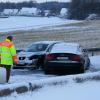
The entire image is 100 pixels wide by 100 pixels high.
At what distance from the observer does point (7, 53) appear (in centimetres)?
1559

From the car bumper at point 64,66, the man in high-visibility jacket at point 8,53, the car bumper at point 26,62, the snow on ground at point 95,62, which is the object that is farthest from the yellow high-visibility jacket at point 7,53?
the snow on ground at point 95,62

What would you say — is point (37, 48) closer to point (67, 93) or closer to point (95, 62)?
point (95, 62)

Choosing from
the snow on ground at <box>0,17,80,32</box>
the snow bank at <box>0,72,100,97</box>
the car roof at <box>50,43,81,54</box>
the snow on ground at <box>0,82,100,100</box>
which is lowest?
the snow on ground at <box>0,17,80,32</box>

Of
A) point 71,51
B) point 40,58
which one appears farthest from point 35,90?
point 40,58

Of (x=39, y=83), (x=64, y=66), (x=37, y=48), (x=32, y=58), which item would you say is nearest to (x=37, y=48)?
(x=37, y=48)

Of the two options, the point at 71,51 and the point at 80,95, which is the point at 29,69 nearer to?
the point at 71,51

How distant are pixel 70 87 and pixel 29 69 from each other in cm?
1422

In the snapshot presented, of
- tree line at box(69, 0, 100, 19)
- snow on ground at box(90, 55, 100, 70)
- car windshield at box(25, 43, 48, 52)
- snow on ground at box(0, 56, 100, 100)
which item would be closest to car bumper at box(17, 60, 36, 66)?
car windshield at box(25, 43, 48, 52)

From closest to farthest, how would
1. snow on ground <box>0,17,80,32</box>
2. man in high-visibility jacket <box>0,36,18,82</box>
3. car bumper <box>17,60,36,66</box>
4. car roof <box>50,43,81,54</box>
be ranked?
1. man in high-visibility jacket <box>0,36,18,82</box>
2. car roof <box>50,43,81,54</box>
3. car bumper <box>17,60,36,66</box>
4. snow on ground <box>0,17,80,32</box>

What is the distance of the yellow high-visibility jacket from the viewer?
1553cm

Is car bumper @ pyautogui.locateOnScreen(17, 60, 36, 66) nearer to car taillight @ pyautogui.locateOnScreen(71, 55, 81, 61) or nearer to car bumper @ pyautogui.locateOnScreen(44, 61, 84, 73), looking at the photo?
car bumper @ pyautogui.locateOnScreen(44, 61, 84, 73)

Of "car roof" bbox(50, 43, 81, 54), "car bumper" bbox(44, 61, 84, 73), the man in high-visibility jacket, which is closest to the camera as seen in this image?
the man in high-visibility jacket

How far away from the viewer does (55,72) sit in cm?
2144

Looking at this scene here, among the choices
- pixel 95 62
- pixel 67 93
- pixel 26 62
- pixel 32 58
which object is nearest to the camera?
pixel 67 93
